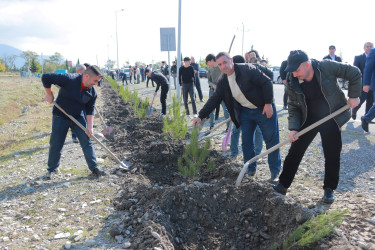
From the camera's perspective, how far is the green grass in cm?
231

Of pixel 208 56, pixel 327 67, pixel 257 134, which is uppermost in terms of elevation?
pixel 208 56

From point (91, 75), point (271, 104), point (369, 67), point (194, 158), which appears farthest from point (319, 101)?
point (369, 67)

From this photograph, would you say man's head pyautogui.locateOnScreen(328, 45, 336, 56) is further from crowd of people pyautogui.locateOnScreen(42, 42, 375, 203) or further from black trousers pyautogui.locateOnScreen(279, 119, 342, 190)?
black trousers pyautogui.locateOnScreen(279, 119, 342, 190)

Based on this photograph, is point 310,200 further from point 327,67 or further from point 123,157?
point 123,157

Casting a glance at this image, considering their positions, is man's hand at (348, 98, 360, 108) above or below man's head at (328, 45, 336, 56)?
below

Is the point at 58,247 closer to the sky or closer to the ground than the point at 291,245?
closer to the ground

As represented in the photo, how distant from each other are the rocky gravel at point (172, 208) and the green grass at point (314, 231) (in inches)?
6.0

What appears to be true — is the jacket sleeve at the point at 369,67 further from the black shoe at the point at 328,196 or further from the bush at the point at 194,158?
the bush at the point at 194,158


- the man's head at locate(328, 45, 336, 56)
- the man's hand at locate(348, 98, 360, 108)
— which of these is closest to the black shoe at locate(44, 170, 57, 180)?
the man's hand at locate(348, 98, 360, 108)

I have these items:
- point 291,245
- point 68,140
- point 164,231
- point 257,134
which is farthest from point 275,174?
point 68,140

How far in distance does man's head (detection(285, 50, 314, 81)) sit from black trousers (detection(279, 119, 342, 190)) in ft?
1.96

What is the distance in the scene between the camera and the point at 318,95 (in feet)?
10.0

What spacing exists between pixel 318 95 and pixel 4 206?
4013mm

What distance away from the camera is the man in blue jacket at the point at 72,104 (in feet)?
13.5
